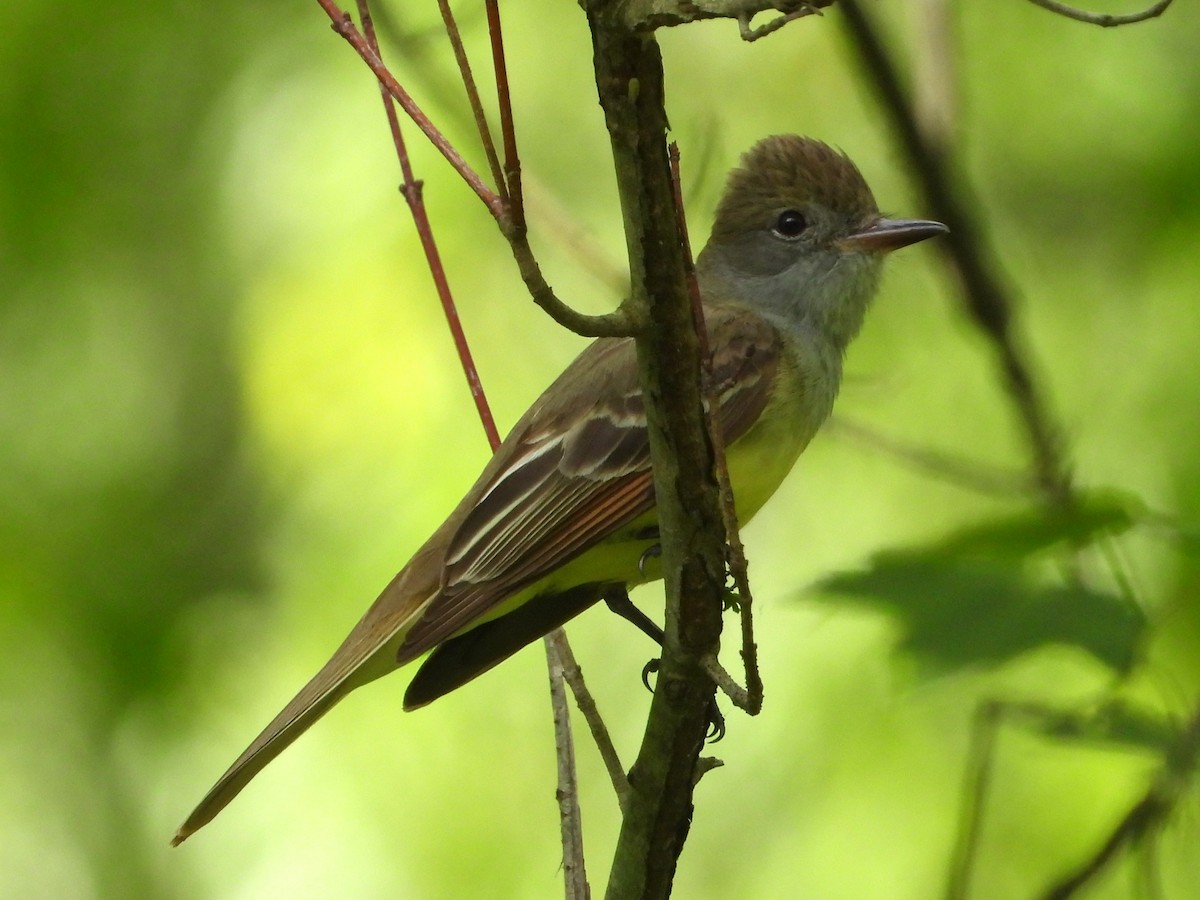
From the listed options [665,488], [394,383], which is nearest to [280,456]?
[394,383]

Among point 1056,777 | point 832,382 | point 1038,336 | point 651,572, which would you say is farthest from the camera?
point 1038,336

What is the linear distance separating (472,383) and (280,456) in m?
3.50

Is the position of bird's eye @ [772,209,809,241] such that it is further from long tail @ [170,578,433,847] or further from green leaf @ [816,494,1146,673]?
green leaf @ [816,494,1146,673]

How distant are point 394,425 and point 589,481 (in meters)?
2.75

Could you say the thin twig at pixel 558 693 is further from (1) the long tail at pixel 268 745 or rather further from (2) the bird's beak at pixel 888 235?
(2) the bird's beak at pixel 888 235

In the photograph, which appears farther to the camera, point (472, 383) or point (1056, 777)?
point (1056, 777)

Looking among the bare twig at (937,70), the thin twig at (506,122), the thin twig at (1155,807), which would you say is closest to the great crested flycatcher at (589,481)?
the bare twig at (937,70)

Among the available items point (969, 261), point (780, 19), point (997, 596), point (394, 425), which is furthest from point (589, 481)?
point (394, 425)

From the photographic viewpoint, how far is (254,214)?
6949 mm

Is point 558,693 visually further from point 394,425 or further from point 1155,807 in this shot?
point 394,425

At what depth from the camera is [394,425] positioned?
6.34 metres

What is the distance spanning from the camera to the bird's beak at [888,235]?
13.2 ft

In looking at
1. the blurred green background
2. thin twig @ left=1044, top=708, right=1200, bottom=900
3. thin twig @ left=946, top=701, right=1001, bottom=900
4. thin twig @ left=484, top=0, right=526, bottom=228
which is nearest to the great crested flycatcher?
the blurred green background

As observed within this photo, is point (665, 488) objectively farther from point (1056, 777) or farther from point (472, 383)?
point (1056, 777)
